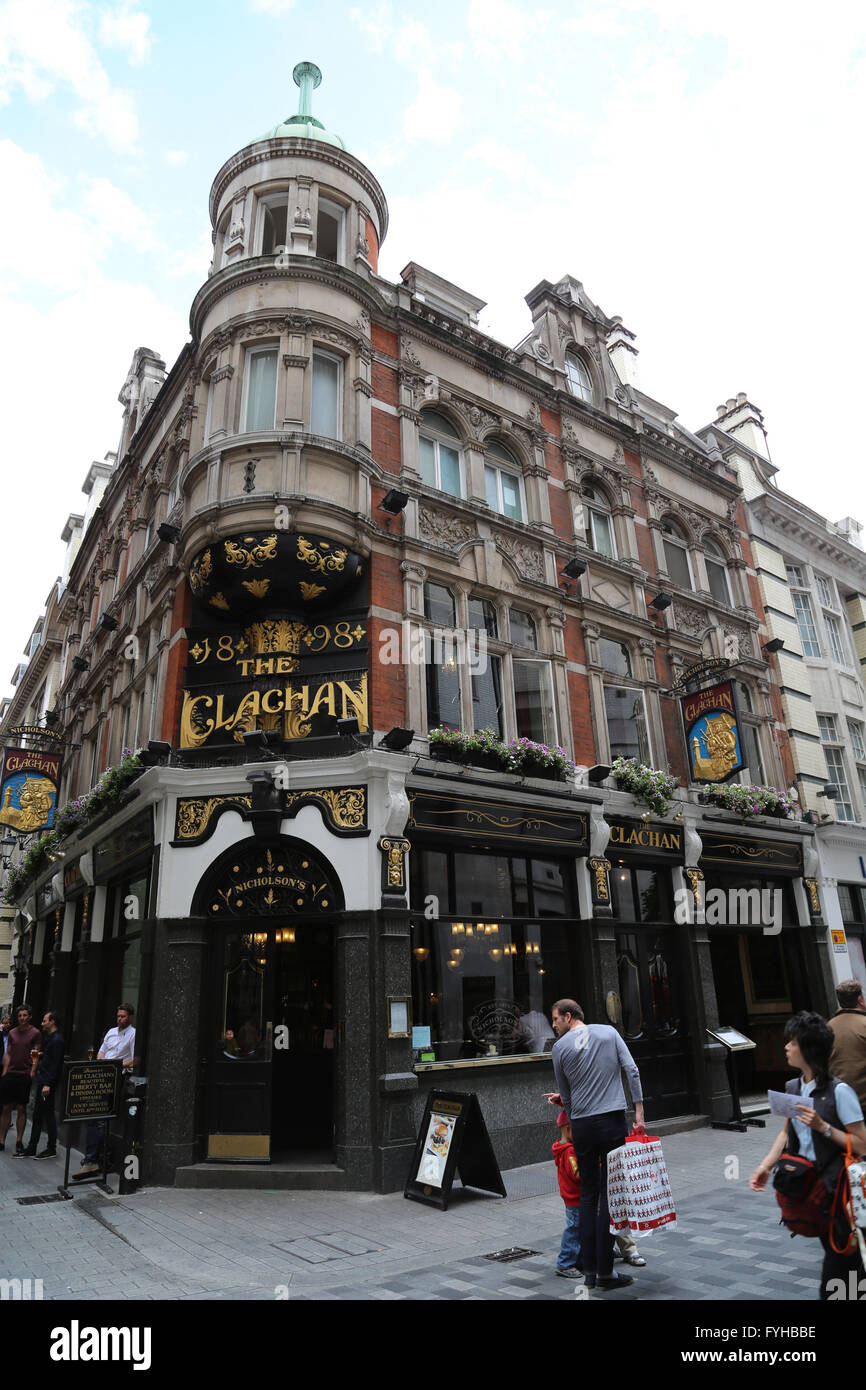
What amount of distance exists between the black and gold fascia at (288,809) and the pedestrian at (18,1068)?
15.6 ft

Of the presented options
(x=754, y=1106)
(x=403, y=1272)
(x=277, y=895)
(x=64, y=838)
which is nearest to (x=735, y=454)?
(x=754, y=1106)

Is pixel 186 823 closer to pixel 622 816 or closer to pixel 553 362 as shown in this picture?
pixel 622 816

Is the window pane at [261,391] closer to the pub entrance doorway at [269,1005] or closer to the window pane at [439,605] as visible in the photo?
the window pane at [439,605]

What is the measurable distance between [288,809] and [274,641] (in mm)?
Result: 2607

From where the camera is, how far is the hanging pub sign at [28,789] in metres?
16.8

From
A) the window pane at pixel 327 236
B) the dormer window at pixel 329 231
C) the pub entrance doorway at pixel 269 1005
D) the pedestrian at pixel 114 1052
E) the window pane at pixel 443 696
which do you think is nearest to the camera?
the pub entrance doorway at pixel 269 1005

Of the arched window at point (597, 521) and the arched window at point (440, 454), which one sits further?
the arched window at point (597, 521)

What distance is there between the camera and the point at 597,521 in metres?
17.3

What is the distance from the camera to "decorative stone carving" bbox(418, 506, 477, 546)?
13.7 m

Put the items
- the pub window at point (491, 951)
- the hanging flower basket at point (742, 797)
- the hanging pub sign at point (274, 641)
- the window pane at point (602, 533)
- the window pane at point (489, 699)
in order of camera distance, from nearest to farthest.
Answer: the pub window at point (491, 951), the hanging pub sign at point (274, 641), the window pane at point (489, 699), the hanging flower basket at point (742, 797), the window pane at point (602, 533)

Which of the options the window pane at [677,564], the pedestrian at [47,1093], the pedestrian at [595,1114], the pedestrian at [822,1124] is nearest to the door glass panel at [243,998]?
the pedestrian at [47,1093]

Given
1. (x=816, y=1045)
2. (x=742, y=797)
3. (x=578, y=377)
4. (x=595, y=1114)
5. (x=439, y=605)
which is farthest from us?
(x=578, y=377)

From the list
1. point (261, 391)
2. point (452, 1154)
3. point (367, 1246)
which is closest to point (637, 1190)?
point (367, 1246)

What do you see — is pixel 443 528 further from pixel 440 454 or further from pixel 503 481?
pixel 503 481
